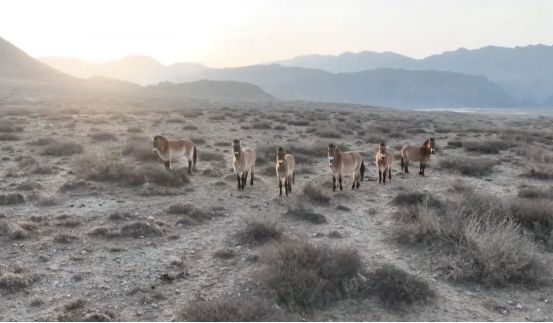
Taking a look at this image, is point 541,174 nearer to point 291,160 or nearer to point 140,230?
point 291,160

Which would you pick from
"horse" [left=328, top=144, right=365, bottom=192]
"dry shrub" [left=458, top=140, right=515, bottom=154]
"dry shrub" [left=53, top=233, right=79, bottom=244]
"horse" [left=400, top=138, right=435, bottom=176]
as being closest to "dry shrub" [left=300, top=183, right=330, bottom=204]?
"horse" [left=328, top=144, right=365, bottom=192]

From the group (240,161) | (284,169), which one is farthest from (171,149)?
(284,169)

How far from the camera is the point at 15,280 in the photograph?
7.55 metres

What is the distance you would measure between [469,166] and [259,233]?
11322 millimetres

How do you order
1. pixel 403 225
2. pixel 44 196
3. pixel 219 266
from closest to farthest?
pixel 219 266 → pixel 403 225 → pixel 44 196

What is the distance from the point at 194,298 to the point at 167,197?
6.47m

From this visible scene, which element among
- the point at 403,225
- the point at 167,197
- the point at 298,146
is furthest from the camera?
the point at 298,146

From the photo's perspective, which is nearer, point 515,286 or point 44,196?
point 515,286

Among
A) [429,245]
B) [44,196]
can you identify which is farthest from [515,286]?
[44,196]

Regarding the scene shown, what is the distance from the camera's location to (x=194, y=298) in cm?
738

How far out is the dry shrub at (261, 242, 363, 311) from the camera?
7.37m

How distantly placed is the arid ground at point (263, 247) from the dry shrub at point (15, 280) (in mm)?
32

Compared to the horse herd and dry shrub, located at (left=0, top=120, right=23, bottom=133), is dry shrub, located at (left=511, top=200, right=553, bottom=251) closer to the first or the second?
the horse herd

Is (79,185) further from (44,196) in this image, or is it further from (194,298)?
(194,298)
